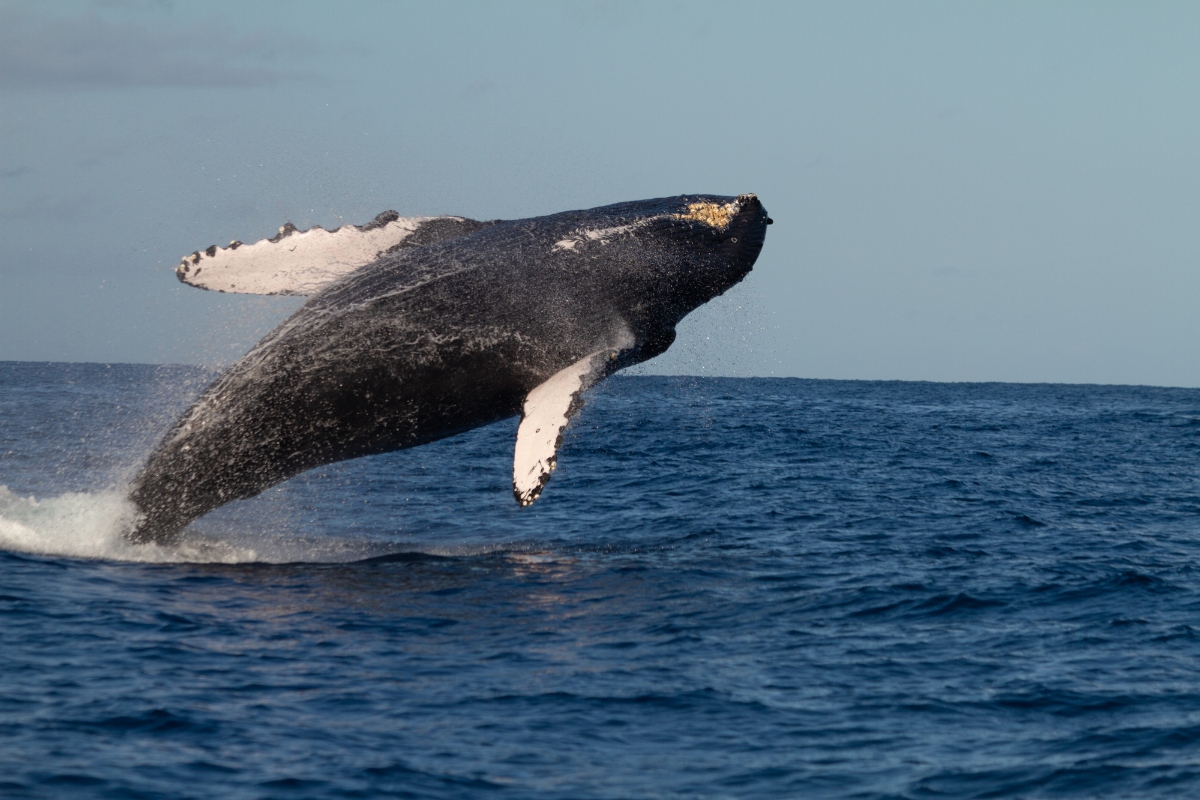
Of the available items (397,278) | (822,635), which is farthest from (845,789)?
(397,278)

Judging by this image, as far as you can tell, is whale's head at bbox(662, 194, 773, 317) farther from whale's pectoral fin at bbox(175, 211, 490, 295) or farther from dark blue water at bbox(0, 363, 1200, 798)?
dark blue water at bbox(0, 363, 1200, 798)

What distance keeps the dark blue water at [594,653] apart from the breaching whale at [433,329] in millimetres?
1473

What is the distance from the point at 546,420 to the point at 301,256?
3371 mm

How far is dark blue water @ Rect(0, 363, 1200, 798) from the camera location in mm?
8227

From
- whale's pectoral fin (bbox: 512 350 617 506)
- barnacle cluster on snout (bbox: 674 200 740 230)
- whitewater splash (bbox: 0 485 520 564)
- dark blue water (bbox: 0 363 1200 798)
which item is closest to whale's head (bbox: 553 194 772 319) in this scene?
barnacle cluster on snout (bbox: 674 200 740 230)

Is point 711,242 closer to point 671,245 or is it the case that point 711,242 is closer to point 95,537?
point 671,245

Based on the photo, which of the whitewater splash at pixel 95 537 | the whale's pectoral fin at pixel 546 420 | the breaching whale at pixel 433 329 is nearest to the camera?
the whale's pectoral fin at pixel 546 420

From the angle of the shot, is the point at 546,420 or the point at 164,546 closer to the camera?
the point at 546,420

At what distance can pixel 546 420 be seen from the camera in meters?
12.3

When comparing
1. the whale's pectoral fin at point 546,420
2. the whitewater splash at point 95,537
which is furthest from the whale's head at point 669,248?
the whitewater splash at point 95,537

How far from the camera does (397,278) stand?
41.4 ft

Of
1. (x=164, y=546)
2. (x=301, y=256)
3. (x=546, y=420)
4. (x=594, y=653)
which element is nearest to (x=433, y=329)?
(x=546, y=420)

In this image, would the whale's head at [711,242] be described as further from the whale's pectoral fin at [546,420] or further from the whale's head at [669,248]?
the whale's pectoral fin at [546,420]

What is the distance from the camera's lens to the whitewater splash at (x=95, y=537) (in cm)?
1388
